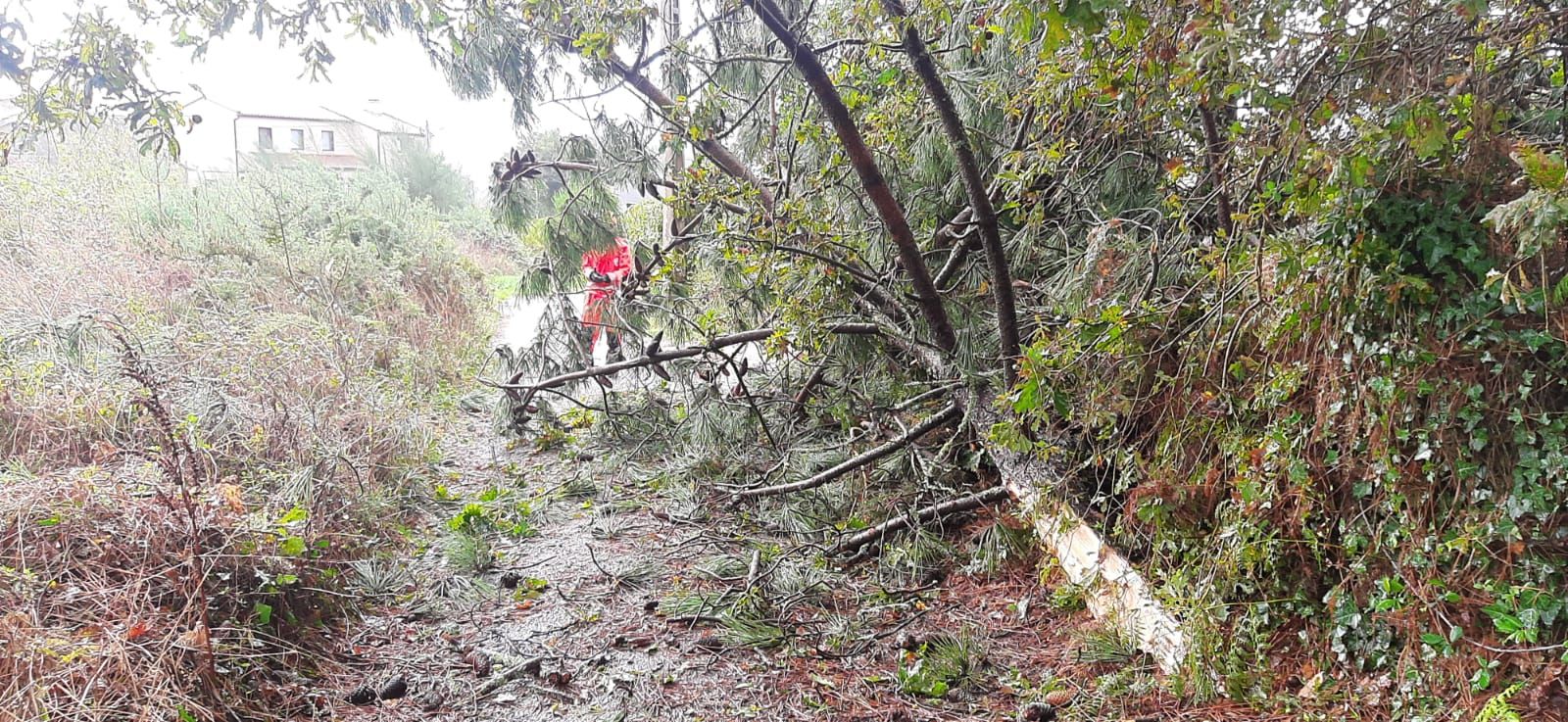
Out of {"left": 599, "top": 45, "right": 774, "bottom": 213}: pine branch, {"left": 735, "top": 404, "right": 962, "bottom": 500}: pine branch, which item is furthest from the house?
{"left": 735, "top": 404, "right": 962, "bottom": 500}: pine branch

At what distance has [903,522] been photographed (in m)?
2.95

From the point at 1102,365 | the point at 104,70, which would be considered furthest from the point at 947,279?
the point at 104,70

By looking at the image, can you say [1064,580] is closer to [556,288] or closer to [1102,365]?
[1102,365]

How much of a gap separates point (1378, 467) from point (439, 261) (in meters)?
7.44

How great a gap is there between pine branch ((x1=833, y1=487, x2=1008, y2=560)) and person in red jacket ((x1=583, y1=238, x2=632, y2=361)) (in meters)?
1.97

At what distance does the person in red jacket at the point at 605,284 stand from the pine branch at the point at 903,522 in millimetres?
1974

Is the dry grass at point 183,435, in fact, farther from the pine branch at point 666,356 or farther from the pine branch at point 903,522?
the pine branch at point 903,522

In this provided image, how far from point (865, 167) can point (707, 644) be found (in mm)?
1688

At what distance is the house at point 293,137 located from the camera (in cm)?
776

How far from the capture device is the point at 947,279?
318 cm

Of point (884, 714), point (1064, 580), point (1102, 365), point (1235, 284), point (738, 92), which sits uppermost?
point (738, 92)

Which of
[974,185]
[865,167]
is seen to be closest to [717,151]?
[865,167]

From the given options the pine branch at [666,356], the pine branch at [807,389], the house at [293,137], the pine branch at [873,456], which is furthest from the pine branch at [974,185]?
the house at [293,137]

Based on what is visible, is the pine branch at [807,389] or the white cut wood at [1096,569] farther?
the pine branch at [807,389]
